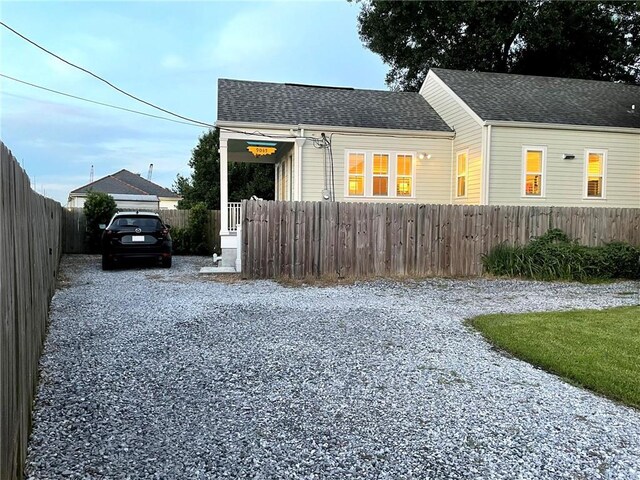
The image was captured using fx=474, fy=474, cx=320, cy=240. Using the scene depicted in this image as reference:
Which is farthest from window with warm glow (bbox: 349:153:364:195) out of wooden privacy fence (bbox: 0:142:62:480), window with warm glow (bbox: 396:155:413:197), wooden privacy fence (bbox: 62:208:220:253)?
wooden privacy fence (bbox: 0:142:62:480)

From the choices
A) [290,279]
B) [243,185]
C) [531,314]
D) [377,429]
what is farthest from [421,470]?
[243,185]

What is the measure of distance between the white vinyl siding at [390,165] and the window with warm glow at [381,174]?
11 centimetres

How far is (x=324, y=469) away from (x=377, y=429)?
68 centimetres

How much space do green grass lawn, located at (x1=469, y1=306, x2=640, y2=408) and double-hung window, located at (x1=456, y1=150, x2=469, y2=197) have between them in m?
7.88

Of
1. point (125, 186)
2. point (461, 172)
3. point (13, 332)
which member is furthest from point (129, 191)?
point (13, 332)

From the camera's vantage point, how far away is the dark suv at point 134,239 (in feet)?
40.9

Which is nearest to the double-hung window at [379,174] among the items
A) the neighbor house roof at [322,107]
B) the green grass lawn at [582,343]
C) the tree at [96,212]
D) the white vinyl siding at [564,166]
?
the neighbor house roof at [322,107]

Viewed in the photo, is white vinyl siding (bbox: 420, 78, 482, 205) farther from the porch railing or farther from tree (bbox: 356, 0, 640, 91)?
tree (bbox: 356, 0, 640, 91)

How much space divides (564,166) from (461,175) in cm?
316

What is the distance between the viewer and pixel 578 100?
55.7 feet

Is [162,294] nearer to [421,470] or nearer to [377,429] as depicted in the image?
[377,429]

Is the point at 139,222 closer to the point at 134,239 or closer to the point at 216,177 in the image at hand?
the point at 134,239

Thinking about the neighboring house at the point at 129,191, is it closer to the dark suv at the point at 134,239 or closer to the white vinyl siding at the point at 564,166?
the dark suv at the point at 134,239

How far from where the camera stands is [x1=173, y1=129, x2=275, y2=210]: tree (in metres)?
27.3
